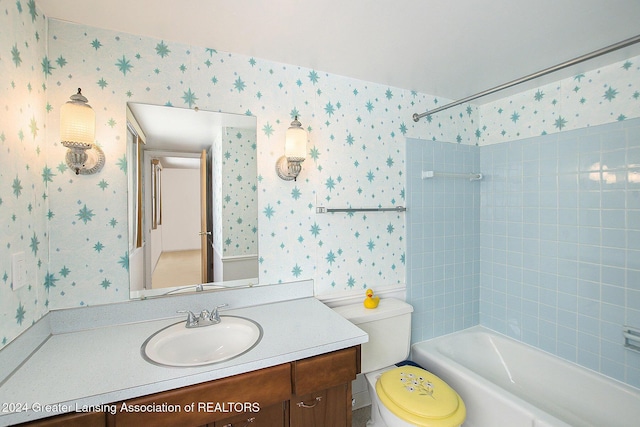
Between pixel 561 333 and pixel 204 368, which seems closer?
pixel 204 368

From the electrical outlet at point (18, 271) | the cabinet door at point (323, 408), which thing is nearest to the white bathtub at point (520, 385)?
the cabinet door at point (323, 408)

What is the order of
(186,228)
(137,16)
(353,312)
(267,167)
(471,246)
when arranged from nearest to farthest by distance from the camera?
(137,16) → (186,228) → (267,167) → (353,312) → (471,246)

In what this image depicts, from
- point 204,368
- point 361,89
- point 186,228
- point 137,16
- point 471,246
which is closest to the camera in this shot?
point 204,368

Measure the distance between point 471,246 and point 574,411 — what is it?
1.18 m

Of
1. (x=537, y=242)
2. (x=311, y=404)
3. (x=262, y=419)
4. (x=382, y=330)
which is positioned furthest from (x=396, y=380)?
(x=537, y=242)

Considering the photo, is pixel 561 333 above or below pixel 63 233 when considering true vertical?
below

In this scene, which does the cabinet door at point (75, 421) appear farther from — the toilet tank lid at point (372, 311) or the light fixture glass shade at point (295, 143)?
the light fixture glass shade at point (295, 143)

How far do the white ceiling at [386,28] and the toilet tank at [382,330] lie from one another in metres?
1.53

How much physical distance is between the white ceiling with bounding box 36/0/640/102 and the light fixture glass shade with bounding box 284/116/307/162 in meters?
0.42

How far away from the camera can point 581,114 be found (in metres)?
1.86

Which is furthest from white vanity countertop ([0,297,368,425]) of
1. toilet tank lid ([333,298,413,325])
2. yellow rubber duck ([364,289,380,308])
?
yellow rubber duck ([364,289,380,308])

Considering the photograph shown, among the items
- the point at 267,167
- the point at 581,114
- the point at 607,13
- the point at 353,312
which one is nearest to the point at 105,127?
the point at 267,167

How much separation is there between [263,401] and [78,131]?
1.34 m

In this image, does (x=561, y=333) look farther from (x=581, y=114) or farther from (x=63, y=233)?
(x=63, y=233)
